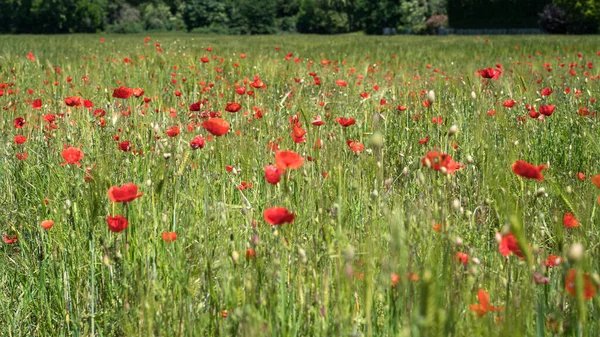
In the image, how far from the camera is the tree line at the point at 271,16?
158ft

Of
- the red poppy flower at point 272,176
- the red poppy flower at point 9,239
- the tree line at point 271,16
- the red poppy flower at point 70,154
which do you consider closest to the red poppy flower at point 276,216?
the red poppy flower at point 272,176

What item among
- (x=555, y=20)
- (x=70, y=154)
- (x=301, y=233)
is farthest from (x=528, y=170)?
(x=555, y=20)

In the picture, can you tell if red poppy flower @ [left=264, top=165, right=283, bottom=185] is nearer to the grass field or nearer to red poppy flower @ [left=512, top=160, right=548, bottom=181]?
the grass field

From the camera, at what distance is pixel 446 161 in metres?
1.63

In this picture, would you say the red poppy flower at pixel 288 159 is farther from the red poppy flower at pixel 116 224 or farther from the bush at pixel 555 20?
the bush at pixel 555 20

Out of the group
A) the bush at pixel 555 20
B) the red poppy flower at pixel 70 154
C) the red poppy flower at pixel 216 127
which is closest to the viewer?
the red poppy flower at pixel 216 127

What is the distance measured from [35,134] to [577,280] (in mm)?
3302

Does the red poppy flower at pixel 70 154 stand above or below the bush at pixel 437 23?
above

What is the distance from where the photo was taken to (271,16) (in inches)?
2638

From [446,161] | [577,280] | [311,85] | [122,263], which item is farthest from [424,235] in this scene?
[311,85]

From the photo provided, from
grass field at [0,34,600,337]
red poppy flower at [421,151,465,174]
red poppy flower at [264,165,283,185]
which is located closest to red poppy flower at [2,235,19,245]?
grass field at [0,34,600,337]

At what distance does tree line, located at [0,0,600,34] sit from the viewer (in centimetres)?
4806

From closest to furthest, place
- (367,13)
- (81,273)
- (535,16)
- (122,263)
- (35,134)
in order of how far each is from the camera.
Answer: (122,263) → (81,273) → (35,134) → (535,16) → (367,13)

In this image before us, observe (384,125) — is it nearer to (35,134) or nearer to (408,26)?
(35,134)
